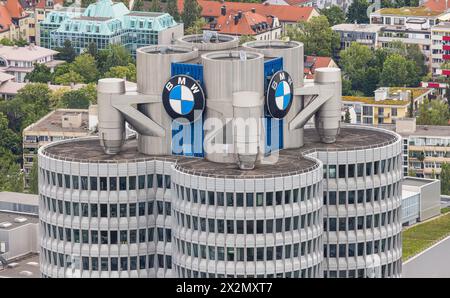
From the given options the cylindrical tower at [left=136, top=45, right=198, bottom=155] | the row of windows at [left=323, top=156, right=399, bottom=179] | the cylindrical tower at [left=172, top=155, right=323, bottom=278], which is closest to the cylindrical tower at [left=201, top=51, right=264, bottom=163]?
the cylindrical tower at [left=172, top=155, right=323, bottom=278]

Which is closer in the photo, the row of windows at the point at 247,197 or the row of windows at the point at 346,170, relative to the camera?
the row of windows at the point at 247,197

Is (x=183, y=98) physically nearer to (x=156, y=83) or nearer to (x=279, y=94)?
(x=156, y=83)

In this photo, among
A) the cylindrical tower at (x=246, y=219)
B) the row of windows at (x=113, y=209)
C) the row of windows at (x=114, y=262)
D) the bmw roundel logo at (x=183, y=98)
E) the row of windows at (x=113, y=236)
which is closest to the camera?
the cylindrical tower at (x=246, y=219)

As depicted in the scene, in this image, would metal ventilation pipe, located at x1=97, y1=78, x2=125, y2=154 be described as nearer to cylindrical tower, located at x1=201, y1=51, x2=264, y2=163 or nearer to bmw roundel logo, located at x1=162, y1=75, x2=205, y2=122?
bmw roundel logo, located at x1=162, y1=75, x2=205, y2=122

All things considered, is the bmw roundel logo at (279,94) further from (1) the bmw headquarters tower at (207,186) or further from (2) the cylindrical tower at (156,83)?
(2) the cylindrical tower at (156,83)

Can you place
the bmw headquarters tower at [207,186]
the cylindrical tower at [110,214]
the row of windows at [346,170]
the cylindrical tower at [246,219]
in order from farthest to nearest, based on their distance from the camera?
1. the row of windows at [346,170]
2. the cylindrical tower at [110,214]
3. the bmw headquarters tower at [207,186]
4. the cylindrical tower at [246,219]

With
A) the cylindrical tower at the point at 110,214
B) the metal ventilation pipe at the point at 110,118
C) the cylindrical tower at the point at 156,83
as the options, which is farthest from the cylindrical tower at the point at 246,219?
the metal ventilation pipe at the point at 110,118
